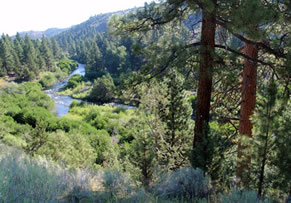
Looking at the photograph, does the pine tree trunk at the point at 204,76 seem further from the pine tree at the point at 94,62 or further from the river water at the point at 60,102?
the pine tree at the point at 94,62

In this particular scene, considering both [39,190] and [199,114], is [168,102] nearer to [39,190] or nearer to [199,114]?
[199,114]

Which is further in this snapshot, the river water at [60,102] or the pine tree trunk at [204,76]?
the river water at [60,102]

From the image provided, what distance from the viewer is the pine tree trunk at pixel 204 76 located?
398cm

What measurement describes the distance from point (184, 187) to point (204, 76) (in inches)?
79.7

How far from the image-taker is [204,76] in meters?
4.17

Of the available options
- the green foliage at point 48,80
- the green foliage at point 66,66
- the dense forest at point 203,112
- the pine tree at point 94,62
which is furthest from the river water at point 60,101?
the dense forest at point 203,112

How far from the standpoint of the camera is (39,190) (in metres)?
2.56

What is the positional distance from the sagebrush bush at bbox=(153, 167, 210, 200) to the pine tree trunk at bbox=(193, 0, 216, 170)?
0.60m

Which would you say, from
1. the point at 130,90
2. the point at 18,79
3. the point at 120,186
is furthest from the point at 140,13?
the point at 18,79

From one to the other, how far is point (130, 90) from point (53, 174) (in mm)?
2224

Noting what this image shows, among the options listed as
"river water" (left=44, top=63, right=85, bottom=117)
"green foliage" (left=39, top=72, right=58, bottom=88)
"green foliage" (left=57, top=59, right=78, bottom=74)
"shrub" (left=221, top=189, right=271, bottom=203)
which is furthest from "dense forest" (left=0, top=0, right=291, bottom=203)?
"green foliage" (left=57, top=59, right=78, bottom=74)

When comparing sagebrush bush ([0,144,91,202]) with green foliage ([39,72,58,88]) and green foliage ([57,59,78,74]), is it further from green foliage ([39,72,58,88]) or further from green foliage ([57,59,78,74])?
green foliage ([57,59,78,74])

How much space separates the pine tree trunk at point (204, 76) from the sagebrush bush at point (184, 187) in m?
A: 0.60

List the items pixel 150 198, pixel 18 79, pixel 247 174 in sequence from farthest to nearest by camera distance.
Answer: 1. pixel 18 79
2. pixel 247 174
3. pixel 150 198
